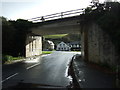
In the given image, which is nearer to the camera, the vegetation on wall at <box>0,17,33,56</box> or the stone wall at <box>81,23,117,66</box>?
the stone wall at <box>81,23,117,66</box>

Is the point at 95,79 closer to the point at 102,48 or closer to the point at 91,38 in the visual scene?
the point at 102,48

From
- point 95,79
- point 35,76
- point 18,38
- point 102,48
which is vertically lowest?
point 35,76

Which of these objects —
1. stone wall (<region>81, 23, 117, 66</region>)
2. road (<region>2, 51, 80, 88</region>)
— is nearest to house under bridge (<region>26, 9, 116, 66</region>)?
stone wall (<region>81, 23, 117, 66</region>)

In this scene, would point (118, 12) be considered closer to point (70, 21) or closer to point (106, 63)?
point (106, 63)

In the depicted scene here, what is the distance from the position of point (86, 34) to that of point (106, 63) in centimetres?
667

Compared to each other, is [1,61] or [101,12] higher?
[101,12]

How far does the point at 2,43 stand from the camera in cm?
2145

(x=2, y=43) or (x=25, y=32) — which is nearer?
(x=2, y=43)

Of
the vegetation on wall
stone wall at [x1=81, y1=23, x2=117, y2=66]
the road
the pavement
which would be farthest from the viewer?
the vegetation on wall

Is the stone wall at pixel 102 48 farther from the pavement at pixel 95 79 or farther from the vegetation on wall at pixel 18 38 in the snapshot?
the vegetation on wall at pixel 18 38

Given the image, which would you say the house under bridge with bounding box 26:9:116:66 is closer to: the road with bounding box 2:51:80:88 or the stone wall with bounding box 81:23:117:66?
the stone wall with bounding box 81:23:117:66

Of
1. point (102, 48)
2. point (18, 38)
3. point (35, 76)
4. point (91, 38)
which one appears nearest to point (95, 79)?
point (35, 76)

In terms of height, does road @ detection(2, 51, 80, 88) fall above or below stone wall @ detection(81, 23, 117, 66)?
below

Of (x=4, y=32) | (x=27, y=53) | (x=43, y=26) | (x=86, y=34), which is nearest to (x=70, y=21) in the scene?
(x=86, y=34)
